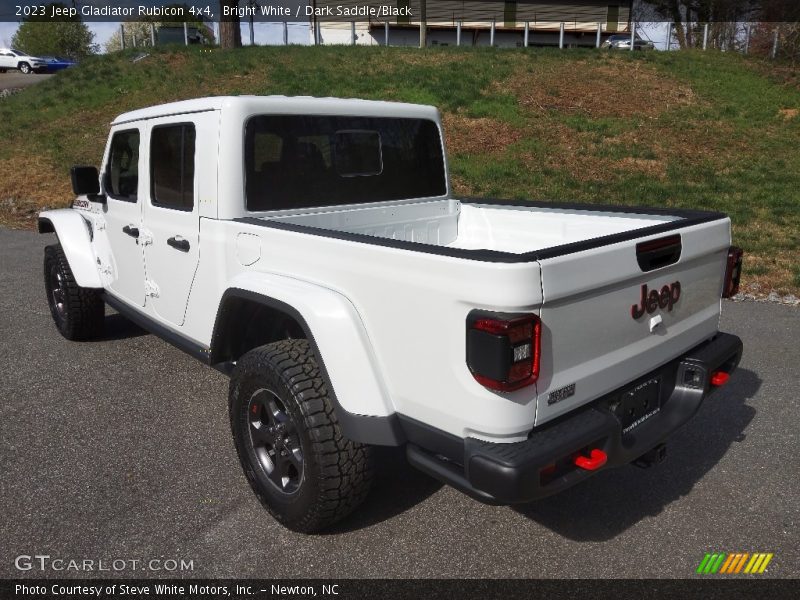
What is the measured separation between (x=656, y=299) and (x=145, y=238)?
2993 mm

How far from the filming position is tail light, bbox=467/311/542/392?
2127 millimetres

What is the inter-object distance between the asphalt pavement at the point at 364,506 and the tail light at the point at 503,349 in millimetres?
995

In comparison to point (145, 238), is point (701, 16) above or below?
above

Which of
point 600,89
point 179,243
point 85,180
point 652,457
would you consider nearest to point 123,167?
point 85,180

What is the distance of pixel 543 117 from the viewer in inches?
637

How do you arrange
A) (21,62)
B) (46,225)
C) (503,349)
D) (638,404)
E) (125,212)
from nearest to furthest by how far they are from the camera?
(503,349) < (638,404) < (125,212) < (46,225) < (21,62)

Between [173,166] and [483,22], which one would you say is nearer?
[173,166]

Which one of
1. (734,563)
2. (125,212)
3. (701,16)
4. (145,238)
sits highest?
(701,16)

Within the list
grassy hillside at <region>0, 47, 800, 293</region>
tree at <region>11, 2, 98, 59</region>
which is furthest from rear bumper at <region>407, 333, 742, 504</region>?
tree at <region>11, 2, 98, 59</region>

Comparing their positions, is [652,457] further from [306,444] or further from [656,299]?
[306,444]

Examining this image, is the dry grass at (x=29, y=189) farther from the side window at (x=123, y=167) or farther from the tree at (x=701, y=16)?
the tree at (x=701, y=16)

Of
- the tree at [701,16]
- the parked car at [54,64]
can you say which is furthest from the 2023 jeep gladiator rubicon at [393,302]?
the parked car at [54,64]

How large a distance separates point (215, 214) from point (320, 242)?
35.6 inches

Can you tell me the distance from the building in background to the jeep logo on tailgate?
37.9 metres
